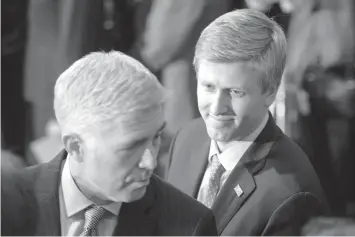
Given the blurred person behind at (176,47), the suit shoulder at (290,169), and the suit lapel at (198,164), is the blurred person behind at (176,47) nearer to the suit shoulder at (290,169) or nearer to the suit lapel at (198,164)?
the suit lapel at (198,164)

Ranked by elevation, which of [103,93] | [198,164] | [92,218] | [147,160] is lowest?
[92,218]

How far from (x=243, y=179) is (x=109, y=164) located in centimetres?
49

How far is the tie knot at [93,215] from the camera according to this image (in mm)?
1830

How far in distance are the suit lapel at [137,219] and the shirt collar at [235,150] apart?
0.31 m

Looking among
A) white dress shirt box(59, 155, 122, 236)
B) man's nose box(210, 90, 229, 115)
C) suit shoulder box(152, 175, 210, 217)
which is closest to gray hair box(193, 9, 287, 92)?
man's nose box(210, 90, 229, 115)

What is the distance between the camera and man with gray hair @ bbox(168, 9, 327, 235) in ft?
6.17

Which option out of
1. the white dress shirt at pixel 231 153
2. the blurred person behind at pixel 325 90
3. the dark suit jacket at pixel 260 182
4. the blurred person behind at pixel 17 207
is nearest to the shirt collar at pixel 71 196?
the blurred person behind at pixel 17 207

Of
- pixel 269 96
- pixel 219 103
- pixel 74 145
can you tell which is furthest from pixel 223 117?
pixel 74 145

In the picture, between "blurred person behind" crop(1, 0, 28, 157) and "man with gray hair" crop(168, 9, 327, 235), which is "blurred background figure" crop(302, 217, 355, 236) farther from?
"blurred person behind" crop(1, 0, 28, 157)

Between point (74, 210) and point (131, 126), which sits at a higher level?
point (131, 126)

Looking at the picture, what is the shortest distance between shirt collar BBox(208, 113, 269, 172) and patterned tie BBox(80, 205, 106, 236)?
47 cm

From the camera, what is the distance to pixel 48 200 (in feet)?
5.96

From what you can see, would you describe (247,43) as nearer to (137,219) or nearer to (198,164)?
(198,164)

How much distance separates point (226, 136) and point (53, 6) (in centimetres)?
80
